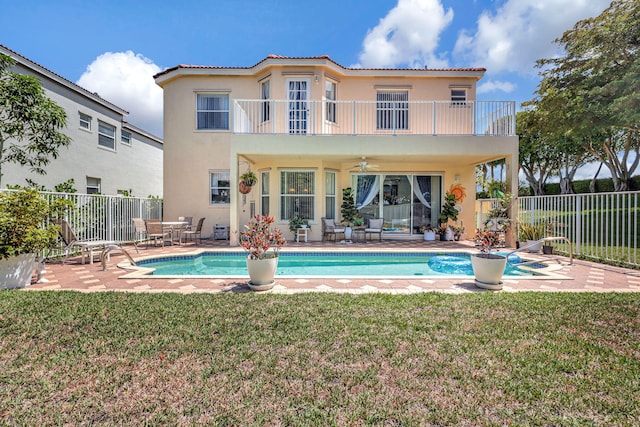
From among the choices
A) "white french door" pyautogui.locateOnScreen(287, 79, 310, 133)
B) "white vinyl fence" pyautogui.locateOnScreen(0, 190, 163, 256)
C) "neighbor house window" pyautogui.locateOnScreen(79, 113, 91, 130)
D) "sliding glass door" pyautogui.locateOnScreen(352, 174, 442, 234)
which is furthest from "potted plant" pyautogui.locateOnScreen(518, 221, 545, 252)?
"neighbor house window" pyautogui.locateOnScreen(79, 113, 91, 130)

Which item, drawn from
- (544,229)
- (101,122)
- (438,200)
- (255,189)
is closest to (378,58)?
(438,200)

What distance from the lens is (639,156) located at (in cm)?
2092

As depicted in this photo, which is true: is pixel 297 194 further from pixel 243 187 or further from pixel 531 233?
pixel 531 233

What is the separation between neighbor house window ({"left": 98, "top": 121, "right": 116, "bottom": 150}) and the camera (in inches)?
652

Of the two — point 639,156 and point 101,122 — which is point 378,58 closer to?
point 101,122

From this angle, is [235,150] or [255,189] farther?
[255,189]

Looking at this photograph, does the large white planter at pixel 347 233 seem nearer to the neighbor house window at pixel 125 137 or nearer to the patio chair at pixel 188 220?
the patio chair at pixel 188 220

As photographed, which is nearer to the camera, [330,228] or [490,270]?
[490,270]

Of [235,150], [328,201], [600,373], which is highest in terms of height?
[235,150]

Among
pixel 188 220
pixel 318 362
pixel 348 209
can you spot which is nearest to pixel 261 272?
pixel 318 362

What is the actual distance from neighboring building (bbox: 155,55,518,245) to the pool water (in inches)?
123

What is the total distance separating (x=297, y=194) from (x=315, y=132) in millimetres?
2667

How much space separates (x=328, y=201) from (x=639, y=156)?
23.4 m

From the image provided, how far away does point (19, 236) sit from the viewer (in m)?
5.47
